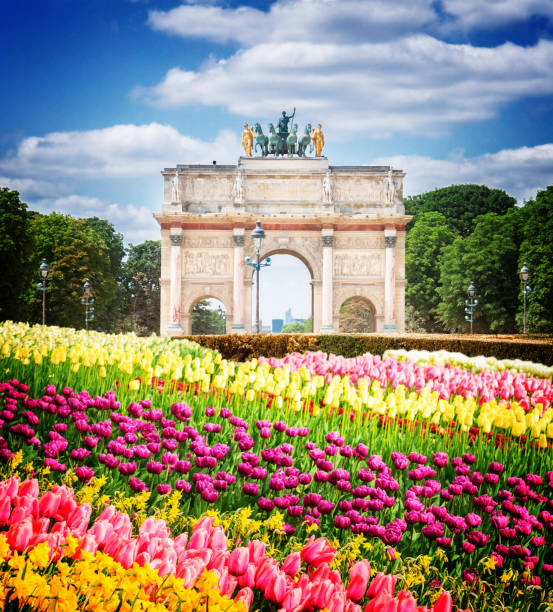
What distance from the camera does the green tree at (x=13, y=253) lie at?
39.2 metres

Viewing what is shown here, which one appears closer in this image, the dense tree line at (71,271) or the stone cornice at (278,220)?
the dense tree line at (71,271)

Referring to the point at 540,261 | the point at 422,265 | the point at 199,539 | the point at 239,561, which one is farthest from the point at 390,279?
the point at 239,561

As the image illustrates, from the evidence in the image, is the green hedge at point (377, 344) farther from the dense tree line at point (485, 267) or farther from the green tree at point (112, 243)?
the green tree at point (112, 243)

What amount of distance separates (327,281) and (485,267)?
1229 cm

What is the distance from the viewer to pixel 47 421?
549 centimetres

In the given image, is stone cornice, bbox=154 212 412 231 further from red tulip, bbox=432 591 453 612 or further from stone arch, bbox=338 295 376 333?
red tulip, bbox=432 591 453 612

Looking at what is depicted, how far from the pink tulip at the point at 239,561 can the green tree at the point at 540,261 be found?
45.0m

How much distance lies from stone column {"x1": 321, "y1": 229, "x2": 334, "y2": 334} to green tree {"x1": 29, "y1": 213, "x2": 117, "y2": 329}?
62.4ft

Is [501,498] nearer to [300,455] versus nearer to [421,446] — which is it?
[421,446]

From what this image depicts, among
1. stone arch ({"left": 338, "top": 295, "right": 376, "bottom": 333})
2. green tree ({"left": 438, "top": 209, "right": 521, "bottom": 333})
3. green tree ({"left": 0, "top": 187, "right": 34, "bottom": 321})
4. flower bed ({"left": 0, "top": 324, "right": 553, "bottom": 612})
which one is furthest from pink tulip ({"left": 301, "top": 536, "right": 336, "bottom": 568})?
stone arch ({"left": 338, "top": 295, "right": 376, "bottom": 333})

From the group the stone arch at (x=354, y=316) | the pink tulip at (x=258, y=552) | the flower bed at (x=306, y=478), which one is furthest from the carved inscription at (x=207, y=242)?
the pink tulip at (x=258, y=552)

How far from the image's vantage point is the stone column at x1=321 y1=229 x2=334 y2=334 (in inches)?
1837

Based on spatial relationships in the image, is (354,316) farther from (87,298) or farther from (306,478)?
(306,478)

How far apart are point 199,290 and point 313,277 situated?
8502 mm
